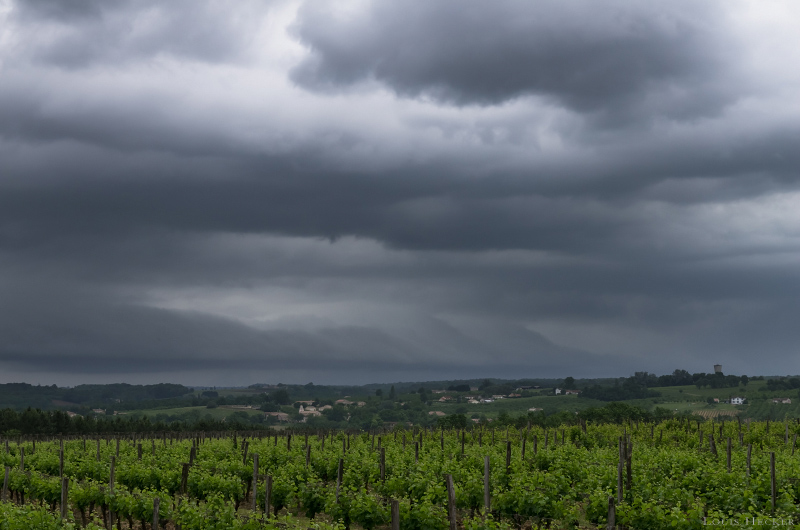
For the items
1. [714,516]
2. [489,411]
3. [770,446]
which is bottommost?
[489,411]

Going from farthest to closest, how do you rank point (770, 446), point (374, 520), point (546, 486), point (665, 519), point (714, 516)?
point (770, 446)
point (546, 486)
point (374, 520)
point (665, 519)
point (714, 516)

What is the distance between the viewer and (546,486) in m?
22.6

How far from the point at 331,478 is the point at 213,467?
553 cm

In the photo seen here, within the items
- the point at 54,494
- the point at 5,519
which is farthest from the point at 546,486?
the point at 54,494

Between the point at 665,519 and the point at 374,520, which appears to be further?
the point at 374,520

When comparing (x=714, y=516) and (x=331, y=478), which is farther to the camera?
(x=331, y=478)

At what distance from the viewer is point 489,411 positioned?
196375mm

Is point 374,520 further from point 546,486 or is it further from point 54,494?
point 54,494

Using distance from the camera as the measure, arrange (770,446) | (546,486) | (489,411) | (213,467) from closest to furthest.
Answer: (546,486) < (213,467) < (770,446) < (489,411)

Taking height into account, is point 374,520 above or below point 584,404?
above

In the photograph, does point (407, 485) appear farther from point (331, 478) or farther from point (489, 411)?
point (489, 411)

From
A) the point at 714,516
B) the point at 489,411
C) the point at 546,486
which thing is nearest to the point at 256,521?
the point at 546,486

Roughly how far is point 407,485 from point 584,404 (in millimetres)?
185067

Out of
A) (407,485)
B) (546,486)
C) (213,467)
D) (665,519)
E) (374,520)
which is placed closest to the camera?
(665,519)
